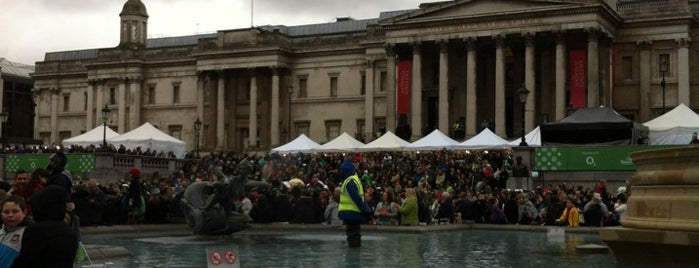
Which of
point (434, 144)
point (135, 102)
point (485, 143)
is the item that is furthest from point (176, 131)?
point (485, 143)

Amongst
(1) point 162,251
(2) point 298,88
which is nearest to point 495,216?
(1) point 162,251

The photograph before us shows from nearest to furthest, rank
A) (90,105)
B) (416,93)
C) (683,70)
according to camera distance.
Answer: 1. (683,70)
2. (416,93)
3. (90,105)

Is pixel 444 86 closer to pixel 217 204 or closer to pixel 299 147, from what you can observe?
pixel 299 147

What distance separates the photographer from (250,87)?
7406 centimetres

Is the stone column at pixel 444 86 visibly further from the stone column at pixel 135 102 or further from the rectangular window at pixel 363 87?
the stone column at pixel 135 102

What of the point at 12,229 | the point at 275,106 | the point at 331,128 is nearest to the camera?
the point at 12,229

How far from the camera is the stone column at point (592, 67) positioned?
5688 centimetres

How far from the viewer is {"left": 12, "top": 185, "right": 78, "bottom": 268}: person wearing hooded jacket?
24.3ft

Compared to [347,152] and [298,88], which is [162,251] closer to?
[347,152]

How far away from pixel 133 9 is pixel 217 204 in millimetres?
65640

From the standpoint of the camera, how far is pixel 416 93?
205 ft

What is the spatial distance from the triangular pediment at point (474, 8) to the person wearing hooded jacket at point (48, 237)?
52171 mm

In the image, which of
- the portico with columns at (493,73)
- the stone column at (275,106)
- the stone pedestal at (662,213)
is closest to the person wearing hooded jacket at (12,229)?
the stone pedestal at (662,213)

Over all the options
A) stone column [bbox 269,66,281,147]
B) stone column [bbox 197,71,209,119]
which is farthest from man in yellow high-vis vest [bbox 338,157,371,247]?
stone column [bbox 197,71,209,119]
